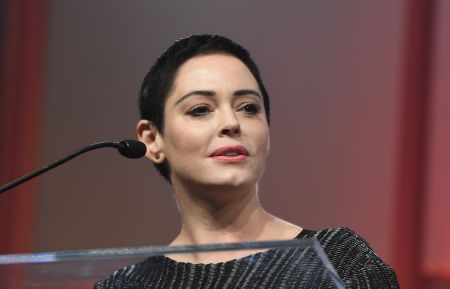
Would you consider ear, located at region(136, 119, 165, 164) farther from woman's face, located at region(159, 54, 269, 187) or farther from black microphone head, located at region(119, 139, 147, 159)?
black microphone head, located at region(119, 139, 147, 159)

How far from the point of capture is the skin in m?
1.45

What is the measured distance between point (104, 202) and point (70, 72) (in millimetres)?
432

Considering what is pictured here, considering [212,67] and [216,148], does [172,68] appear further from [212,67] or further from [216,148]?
[216,148]

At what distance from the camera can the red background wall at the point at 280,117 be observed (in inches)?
93.5

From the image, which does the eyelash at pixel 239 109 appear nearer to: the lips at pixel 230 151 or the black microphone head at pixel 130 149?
the lips at pixel 230 151

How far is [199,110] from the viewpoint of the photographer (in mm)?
1487

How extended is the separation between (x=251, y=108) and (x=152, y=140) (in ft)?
0.68

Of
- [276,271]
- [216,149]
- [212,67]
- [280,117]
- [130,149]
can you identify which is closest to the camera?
[276,271]

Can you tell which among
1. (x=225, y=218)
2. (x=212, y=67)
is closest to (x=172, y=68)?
(x=212, y=67)

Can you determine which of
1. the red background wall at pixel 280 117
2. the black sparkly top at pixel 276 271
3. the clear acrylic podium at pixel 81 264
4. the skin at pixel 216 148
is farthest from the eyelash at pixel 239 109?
the red background wall at pixel 280 117

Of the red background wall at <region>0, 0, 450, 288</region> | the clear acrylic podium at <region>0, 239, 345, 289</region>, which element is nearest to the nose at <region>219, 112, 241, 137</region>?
the clear acrylic podium at <region>0, 239, 345, 289</region>

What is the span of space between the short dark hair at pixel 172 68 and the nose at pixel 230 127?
0.14m

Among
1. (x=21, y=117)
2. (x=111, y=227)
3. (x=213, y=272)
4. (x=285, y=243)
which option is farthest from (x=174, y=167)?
(x=21, y=117)

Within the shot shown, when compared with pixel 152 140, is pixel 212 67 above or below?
above
